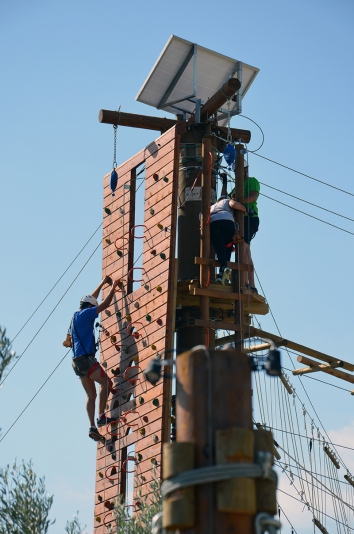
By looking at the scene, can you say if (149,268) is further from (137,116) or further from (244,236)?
(137,116)

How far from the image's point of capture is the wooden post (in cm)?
564

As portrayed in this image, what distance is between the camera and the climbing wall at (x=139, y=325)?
1289 cm

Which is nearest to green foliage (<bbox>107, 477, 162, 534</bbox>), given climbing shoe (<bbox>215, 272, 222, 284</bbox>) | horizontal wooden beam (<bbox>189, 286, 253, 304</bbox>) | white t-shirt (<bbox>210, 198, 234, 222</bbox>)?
horizontal wooden beam (<bbox>189, 286, 253, 304</bbox>)

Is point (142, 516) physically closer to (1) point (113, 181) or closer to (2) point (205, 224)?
(2) point (205, 224)

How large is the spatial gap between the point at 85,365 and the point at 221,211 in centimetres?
290

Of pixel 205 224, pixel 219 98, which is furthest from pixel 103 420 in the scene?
pixel 219 98

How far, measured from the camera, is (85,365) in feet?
46.3

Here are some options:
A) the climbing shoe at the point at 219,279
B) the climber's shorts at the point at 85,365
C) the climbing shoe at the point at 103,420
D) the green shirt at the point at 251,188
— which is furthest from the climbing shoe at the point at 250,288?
the climbing shoe at the point at 103,420

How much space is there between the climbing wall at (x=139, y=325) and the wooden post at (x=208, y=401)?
6.68 meters

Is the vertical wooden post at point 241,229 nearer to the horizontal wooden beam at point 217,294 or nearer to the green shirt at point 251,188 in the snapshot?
the horizontal wooden beam at point 217,294

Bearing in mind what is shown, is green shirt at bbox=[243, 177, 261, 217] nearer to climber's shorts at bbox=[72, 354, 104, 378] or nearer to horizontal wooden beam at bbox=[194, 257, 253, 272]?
horizontal wooden beam at bbox=[194, 257, 253, 272]

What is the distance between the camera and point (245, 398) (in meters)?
5.77

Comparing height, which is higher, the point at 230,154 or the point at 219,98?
the point at 219,98

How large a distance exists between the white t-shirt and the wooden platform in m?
0.94
